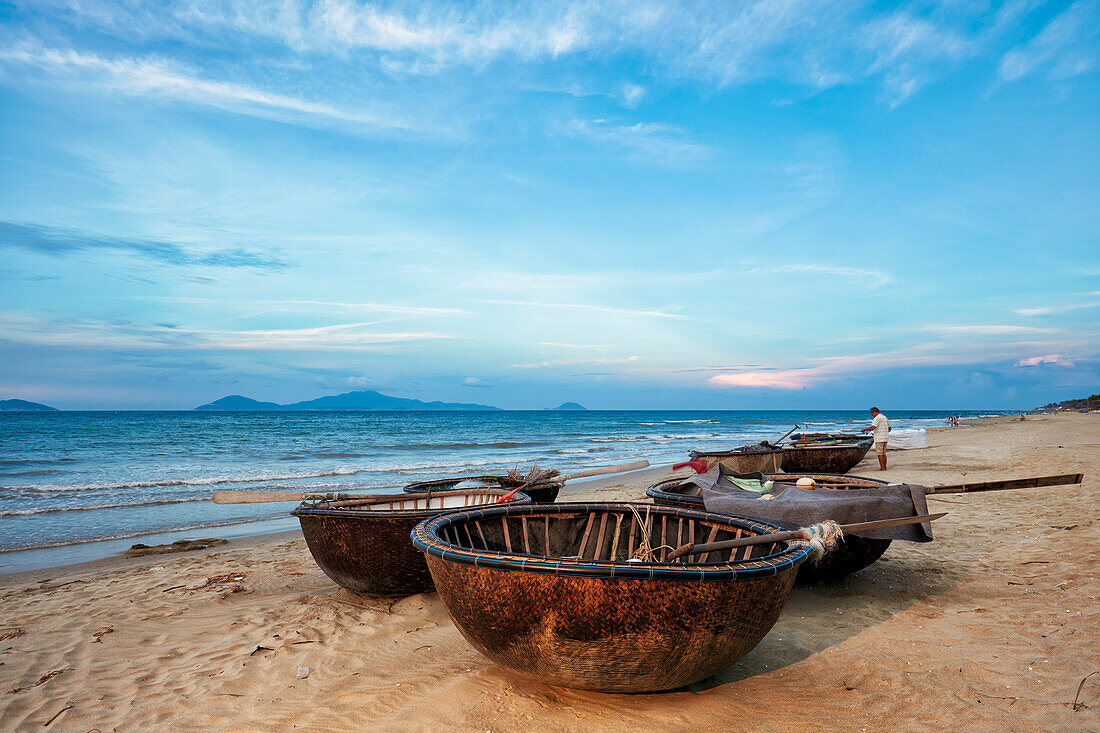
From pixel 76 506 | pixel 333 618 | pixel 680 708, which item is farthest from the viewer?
pixel 76 506

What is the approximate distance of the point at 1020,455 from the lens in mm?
17016

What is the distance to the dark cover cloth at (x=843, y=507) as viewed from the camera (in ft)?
15.6

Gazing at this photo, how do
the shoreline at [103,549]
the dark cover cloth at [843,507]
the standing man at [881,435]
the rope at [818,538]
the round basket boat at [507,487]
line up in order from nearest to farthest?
the rope at [818,538] → the dark cover cloth at [843,507] → the round basket boat at [507,487] → the shoreline at [103,549] → the standing man at [881,435]

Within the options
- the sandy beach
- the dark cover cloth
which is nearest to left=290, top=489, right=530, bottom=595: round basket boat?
the sandy beach

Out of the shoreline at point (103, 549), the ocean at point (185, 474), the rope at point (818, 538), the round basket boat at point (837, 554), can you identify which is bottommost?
the shoreline at point (103, 549)

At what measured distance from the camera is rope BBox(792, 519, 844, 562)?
3428 millimetres

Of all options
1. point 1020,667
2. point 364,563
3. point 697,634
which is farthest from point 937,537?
point 364,563

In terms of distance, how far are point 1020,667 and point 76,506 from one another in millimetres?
15635

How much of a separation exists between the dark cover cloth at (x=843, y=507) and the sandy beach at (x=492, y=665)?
674mm

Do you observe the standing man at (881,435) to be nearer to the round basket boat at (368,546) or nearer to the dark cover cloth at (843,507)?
the dark cover cloth at (843,507)

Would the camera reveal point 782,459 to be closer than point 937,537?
No

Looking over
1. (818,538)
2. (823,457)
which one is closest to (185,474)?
(823,457)

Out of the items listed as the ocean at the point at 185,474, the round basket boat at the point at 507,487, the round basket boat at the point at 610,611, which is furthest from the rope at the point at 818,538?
the ocean at the point at 185,474

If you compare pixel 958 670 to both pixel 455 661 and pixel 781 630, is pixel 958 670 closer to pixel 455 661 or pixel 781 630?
pixel 781 630
